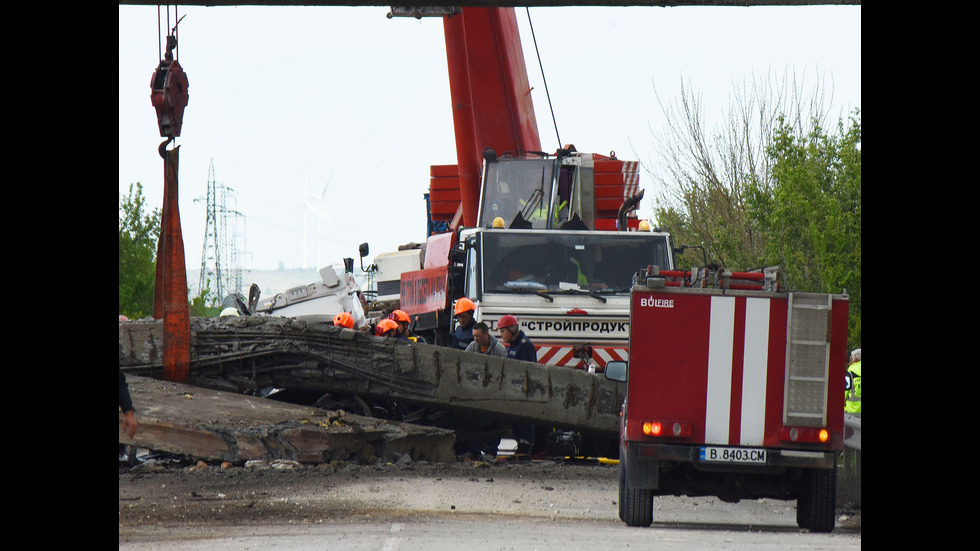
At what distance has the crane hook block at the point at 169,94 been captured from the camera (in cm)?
1283

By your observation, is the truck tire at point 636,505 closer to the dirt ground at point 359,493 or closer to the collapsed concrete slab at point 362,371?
the dirt ground at point 359,493

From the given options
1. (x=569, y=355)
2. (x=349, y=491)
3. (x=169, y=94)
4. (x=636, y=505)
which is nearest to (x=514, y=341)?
(x=569, y=355)

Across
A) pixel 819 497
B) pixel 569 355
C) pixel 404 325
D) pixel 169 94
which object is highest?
pixel 169 94

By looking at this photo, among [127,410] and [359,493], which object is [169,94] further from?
[127,410]

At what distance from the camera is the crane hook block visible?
12.8m

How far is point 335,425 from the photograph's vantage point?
1366 centimetres

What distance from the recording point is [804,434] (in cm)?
962

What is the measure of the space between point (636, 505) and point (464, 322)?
→ 235 inches

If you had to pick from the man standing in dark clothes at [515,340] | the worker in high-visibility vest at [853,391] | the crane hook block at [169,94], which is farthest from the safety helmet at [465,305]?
the worker in high-visibility vest at [853,391]

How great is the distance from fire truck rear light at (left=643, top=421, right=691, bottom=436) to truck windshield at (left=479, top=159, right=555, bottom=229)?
8.12 m

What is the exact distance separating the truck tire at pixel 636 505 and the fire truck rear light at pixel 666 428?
459mm
